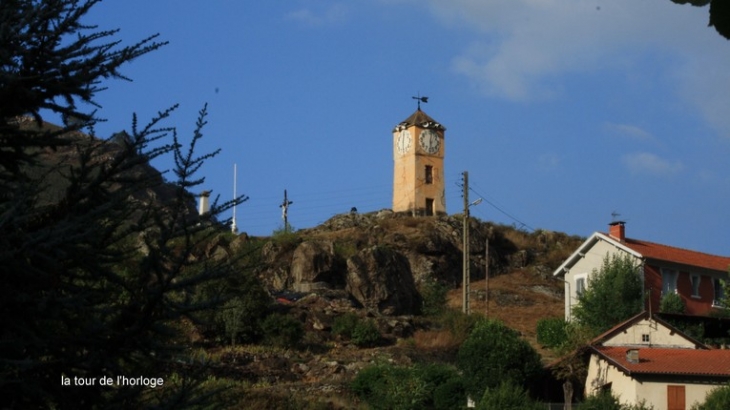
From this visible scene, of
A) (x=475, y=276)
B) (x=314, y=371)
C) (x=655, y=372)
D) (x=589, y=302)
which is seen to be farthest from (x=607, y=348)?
(x=475, y=276)

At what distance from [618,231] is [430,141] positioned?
17925 millimetres

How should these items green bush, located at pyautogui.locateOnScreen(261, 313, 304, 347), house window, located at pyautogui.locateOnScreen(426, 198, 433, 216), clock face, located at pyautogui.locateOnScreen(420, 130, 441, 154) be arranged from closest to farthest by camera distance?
green bush, located at pyautogui.locateOnScreen(261, 313, 304, 347), clock face, located at pyautogui.locateOnScreen(420, 130, 441, 154), house window, located at pyautogui.locateOnScreen(426, 198, 433, 216)

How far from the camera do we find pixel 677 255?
43.0 metres

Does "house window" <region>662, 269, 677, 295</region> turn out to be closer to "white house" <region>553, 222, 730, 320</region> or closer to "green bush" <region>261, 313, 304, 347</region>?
"white house" <region>553, 222, 730, 320</region>

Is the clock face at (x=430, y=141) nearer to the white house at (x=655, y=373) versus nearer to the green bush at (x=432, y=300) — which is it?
the green bush at (x=432, y=300)

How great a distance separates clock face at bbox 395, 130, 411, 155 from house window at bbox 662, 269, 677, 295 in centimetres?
1966

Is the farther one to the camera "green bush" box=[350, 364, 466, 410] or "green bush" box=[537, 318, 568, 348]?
"green bush" box=[537, 318, 568, 348]

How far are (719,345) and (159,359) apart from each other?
33.3 metres

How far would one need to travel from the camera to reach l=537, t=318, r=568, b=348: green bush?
120ft

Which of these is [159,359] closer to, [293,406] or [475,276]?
[293,406]

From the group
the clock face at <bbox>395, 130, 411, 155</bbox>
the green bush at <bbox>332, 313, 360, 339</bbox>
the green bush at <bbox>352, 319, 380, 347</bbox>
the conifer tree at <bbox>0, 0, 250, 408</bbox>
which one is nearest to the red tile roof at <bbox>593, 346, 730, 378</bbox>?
the green bush at <bbox>352, 319, 380, 347</bbox>

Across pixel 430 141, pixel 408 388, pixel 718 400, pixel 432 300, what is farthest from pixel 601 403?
pixel 430 141

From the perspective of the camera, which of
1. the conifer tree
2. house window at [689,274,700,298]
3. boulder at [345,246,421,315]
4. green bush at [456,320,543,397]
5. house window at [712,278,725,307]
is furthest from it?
house window at [712,278,725,307]

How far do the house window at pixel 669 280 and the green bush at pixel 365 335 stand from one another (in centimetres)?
1382
